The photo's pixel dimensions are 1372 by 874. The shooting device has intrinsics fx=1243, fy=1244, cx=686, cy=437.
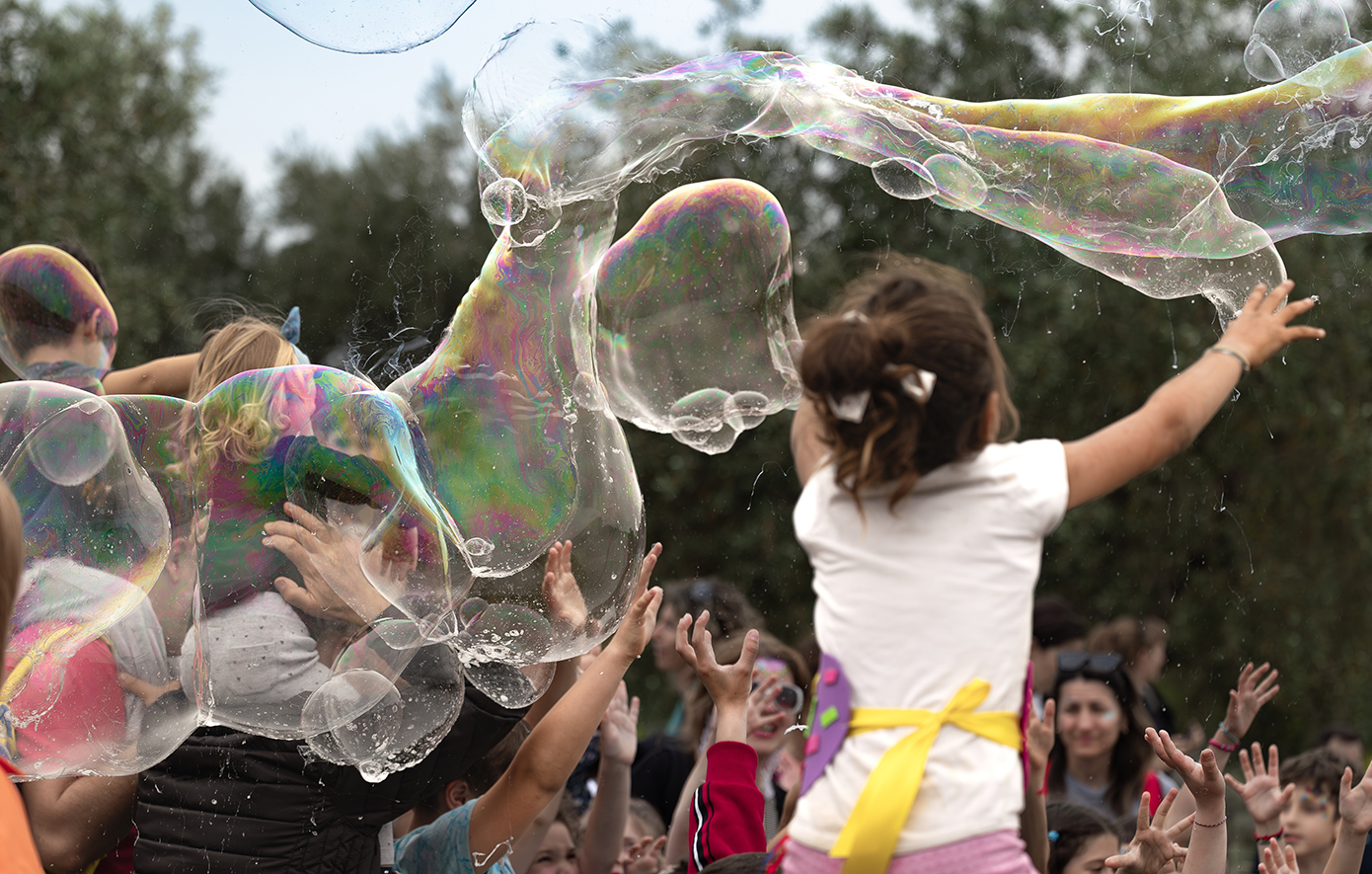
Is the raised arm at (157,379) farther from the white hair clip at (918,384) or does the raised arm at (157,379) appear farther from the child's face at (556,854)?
the white hair clip at (918,384)

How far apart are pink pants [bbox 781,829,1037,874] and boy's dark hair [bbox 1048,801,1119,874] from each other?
1284mm

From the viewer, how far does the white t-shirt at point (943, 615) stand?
5.37ft

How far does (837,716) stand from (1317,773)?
Answer: 2425mm

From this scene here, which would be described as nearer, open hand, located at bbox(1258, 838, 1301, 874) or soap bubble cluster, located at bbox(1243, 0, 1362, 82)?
open hand, located at bbox(1258, 838, 1301, 874)

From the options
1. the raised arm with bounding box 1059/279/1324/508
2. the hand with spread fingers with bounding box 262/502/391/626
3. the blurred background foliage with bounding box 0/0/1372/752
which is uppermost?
the raised arm with bounding box 1059/279/1324/508

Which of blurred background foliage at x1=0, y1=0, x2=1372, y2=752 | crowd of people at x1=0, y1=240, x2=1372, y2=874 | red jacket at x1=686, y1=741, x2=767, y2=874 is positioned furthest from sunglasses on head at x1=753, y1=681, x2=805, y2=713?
blurred background foliage at x1=0, y1=0, x2=1372, y2=752

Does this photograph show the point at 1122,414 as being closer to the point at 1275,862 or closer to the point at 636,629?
the point at 1275,862

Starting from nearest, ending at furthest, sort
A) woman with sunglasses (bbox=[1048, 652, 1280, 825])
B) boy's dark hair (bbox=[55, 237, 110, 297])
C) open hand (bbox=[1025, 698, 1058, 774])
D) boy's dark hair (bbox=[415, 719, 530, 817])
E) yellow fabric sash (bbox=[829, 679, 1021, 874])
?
yellow fabric sash (bbox=[829, 679, 1021, 874]), open hand (bbox=[1025, 698, 1058, 774]), boy's dark hair (bbox=[415, 719, 530, 817]), boy's dark hair (bbox=[55, 237, 110, 297]), woman with sunglasses (bbox=[1048, 652, 1280, 825])

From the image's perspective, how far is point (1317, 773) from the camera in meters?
3.47

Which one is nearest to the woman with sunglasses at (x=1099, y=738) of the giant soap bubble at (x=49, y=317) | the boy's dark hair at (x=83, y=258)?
the giant soap bubble at (x=49, y=317)

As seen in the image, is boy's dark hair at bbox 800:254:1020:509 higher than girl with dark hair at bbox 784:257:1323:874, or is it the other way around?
boy's dark hair at bbox 800:254:1020:509

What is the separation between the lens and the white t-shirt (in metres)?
1.64

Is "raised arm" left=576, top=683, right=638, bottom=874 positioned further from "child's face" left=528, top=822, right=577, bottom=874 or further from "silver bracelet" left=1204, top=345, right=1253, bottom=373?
"silver bracelet" left=1204, top=345, right=1253, bottom=373

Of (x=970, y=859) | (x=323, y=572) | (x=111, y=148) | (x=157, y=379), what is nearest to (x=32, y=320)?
(x=157, y=379)
